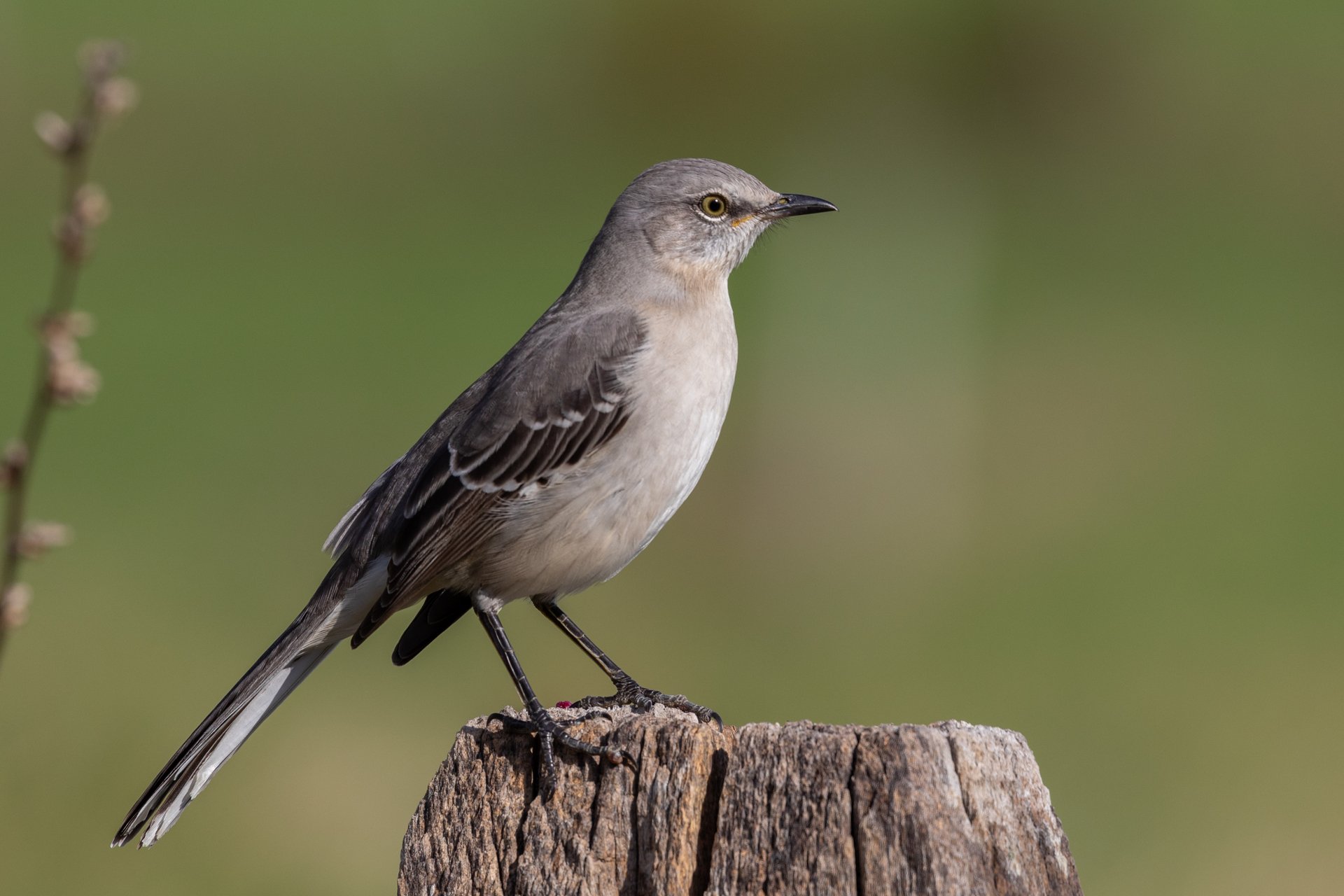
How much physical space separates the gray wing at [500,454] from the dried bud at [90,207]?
10.7 feet

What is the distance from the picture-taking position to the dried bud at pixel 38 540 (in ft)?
7.23

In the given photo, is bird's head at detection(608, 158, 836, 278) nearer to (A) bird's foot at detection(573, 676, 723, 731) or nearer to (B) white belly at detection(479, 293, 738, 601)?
(B) white belly at detection(479, 293, 738, 601)

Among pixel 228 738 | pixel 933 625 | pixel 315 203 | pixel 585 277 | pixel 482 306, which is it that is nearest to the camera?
pixel 228 738

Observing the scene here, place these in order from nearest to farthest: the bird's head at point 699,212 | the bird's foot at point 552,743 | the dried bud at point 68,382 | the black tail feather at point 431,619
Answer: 1. the dried bud at point 68,382
2. the bird's foot at point 552,743
3. the black tail feather at point 431,619
4. the bird's head at point 699,212

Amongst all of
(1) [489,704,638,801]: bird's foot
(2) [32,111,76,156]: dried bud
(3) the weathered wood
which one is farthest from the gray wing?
(2) [32,111,76,156]: dried bud

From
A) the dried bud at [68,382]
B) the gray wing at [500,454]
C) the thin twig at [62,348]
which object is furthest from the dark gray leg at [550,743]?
the dried bud at [68,382]

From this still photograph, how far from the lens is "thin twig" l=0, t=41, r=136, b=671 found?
2180 millimetres

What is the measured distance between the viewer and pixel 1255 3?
3619 centimetres

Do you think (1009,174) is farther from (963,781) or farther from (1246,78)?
(963,781)

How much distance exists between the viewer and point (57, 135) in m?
2.38

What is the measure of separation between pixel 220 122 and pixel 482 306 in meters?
14.8

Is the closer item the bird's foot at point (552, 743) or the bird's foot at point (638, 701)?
the bird's foot at point (552, 743)

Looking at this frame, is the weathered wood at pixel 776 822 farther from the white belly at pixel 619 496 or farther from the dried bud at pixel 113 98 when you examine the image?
the dried bud at pixel 113 98

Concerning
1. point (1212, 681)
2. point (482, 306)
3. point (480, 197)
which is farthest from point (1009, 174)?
point (1212, 681)
